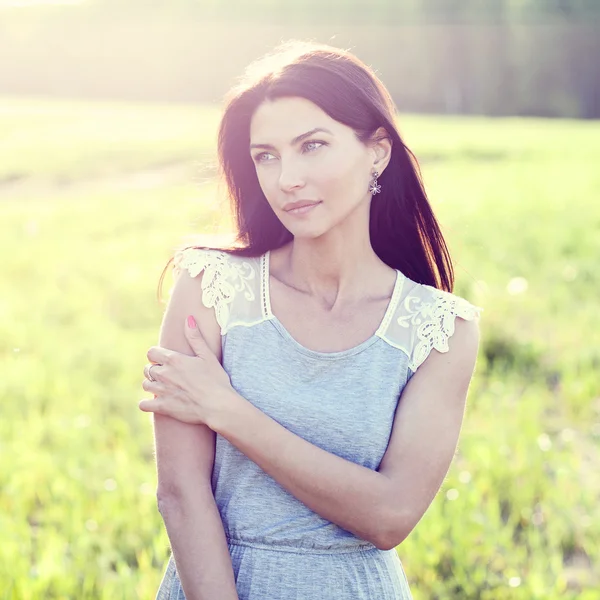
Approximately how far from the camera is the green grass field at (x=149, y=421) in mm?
3400

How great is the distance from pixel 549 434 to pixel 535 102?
41582 mm

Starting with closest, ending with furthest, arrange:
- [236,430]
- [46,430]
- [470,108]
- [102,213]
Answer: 1. [236,430]
2. [46,430]
3. [102,213]
4. [470,108]

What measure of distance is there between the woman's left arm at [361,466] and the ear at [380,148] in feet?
1.72

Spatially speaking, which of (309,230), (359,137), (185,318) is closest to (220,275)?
(185,318)

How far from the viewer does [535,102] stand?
44.0m

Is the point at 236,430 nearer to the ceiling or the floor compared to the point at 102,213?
nearer to the ceiling

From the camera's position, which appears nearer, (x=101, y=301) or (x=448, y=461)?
(x=448, y=461)

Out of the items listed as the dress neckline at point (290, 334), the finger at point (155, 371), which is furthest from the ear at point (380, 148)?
the finger at point (155, 371)

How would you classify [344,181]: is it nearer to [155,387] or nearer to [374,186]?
[374,186]

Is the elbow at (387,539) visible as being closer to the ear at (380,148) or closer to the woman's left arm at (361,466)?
the woman's left arm at (361,466)

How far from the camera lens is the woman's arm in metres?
1.93

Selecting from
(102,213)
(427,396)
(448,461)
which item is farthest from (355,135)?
(102,213)

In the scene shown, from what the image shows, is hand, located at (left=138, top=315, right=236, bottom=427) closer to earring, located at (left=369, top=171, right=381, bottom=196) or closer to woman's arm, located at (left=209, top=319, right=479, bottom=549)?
woman's arm, located at (left=209, top=319, right=479, bottom=549)

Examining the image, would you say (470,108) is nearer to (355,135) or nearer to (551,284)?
(551,284)
